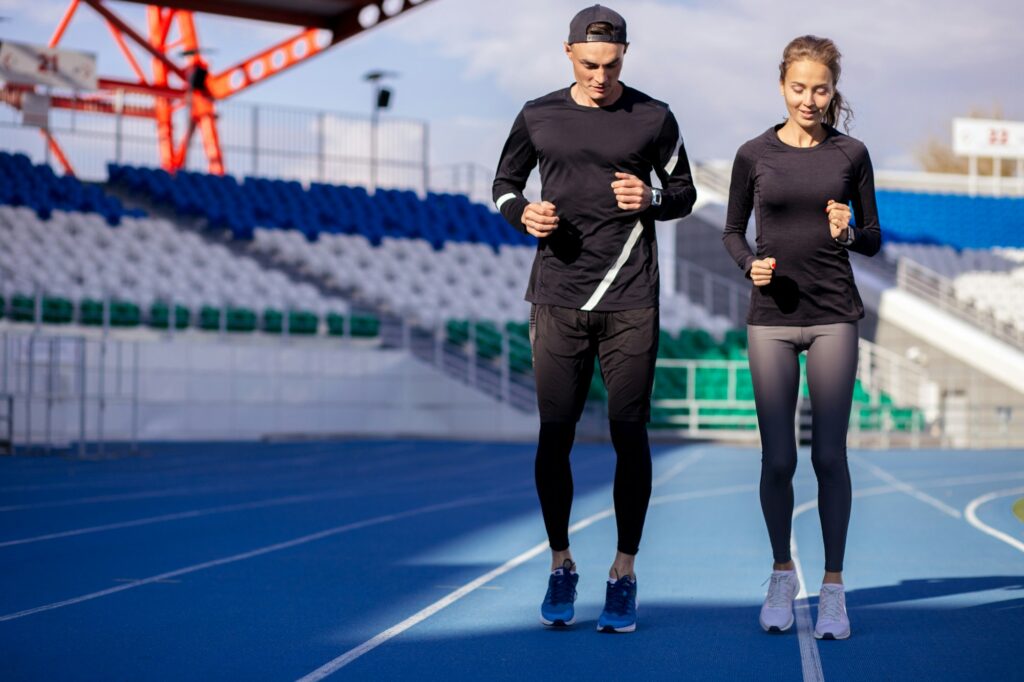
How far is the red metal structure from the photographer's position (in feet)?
90.1

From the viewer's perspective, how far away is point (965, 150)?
3362cm

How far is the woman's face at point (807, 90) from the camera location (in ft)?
13.4

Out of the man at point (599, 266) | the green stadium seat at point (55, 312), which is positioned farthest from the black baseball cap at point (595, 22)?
the green stadium seat at point (55, 312)

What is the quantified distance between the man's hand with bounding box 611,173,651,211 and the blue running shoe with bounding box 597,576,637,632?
3.63 ft

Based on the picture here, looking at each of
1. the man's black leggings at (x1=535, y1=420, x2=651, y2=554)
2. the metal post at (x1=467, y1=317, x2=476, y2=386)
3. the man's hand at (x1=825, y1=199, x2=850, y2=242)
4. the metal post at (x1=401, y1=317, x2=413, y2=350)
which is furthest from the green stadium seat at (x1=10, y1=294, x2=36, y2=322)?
the man's hand at (x1=825, y1=199, x2=850, y2=242)

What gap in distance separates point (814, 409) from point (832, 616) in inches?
25.8

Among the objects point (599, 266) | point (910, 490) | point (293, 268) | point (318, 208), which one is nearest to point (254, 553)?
point (599, 266)

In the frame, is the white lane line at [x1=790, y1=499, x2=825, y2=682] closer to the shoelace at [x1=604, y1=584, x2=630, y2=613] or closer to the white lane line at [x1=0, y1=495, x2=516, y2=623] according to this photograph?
the shoelace at [x1=604, y1=584, x2=630, y2=613]

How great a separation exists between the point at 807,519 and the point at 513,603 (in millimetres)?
3978

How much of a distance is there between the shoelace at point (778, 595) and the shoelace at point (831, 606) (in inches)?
4.8

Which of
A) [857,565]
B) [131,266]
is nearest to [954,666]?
[857,565]

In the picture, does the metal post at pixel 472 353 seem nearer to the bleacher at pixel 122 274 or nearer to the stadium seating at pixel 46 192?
the bleacher at pixel 122 274

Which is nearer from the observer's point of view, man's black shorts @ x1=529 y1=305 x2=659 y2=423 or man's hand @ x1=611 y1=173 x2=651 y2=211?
man's hand @ x1=611 y1=173 x2=651 y2=211

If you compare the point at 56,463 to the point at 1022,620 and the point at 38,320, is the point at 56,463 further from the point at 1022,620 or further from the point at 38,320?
the point at 1022,620
